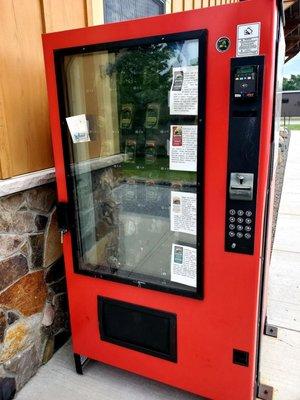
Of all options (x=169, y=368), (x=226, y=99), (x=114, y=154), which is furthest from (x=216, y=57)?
(x=169, y=368)

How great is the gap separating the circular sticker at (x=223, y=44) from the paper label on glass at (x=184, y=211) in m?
0.61

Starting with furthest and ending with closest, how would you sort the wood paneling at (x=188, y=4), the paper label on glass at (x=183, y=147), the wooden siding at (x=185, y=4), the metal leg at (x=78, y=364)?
the wood paneling at (x=188, y=4) < the wooden siding at (x=185, y=4) < the metal leg at (x=78, y=364) < the paper label on glass at (x=183, y=147)

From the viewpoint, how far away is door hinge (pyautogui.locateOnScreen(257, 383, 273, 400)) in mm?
1880

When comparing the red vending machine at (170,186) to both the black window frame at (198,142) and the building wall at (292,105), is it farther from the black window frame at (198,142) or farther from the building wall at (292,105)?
the building wall at (292,105)

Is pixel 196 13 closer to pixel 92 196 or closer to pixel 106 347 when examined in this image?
pixel 92 196

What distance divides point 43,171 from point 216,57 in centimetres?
120

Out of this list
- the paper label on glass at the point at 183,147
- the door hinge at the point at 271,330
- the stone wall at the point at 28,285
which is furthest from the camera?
the door hinge at the point at 271,330

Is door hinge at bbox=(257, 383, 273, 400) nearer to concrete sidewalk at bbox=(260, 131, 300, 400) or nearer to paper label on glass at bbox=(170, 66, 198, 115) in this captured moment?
concrete sidewalk at bbox=(260, 131, 300, 400)

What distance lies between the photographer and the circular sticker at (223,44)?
1290 millimetres

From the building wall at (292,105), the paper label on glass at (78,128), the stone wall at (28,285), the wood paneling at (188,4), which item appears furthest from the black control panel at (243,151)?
the building wall at (292,105)

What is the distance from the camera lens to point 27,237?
6.45 feet

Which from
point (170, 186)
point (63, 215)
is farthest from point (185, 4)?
point (63, 215)

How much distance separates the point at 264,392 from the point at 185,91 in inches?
66.6

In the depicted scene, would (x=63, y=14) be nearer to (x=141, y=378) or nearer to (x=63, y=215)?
(x=63, y=215)
